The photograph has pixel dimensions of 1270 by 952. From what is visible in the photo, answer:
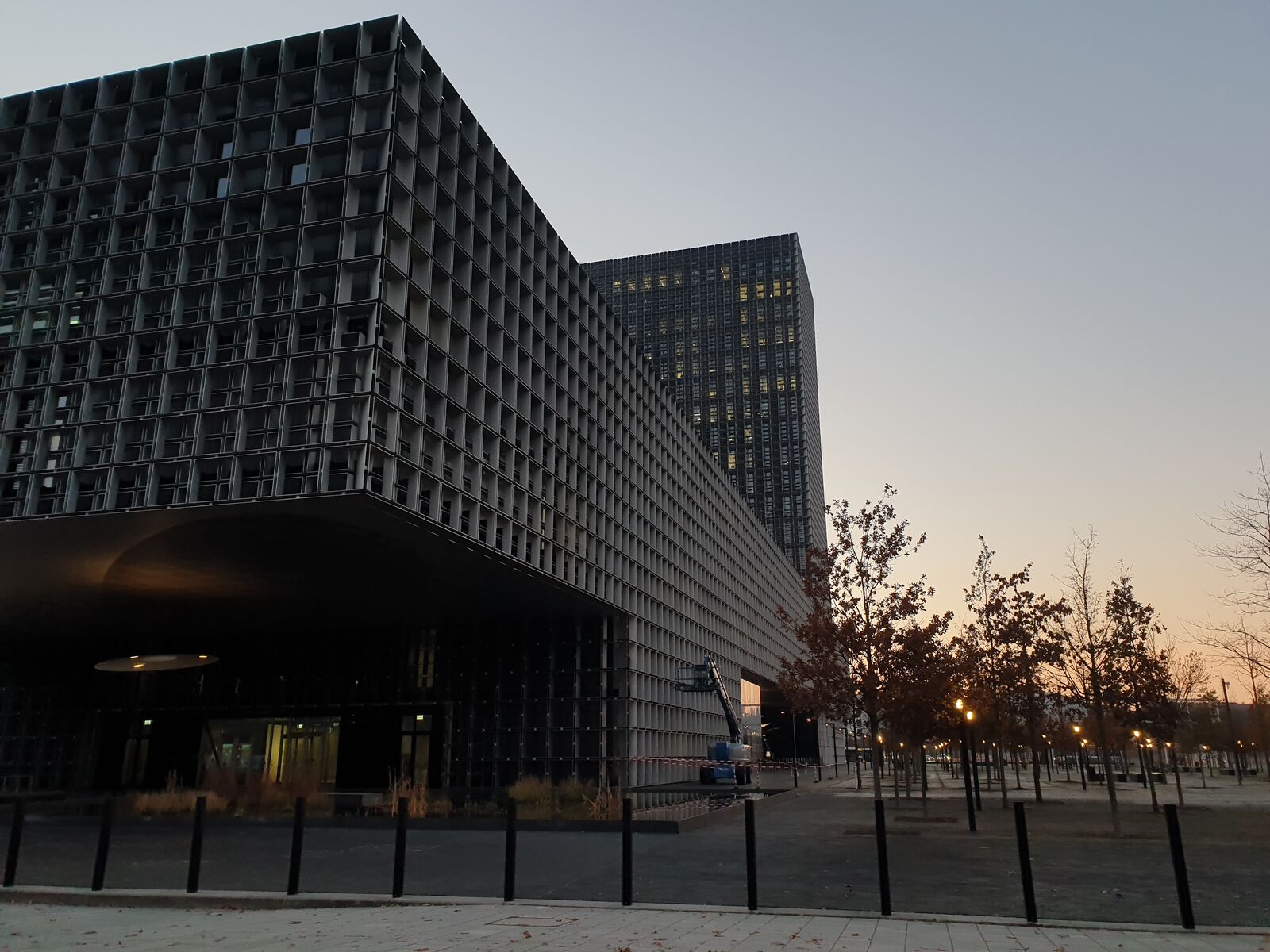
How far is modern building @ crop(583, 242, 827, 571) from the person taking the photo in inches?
5453

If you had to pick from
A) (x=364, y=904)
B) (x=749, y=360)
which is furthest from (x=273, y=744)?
(x=749, y=360)

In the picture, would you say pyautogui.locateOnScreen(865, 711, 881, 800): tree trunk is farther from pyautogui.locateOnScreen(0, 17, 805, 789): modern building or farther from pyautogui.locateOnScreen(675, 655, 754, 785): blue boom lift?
pyautogui.locateOnScreen(675, 655, 754, 785): blue boom lift

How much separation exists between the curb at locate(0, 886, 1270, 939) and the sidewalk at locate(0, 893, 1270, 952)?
0.07 metres

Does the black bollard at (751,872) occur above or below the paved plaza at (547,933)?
above

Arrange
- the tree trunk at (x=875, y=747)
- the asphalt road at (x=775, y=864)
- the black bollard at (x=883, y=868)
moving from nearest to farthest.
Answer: the black bollard at (x=883, y=868), the asphalt road at (x=775, y=864), the tree trunk at (x=875, y=747)

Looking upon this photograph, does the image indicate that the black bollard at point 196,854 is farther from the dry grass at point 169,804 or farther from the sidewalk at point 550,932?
the dry grass at point 169,804

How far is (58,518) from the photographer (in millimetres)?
24234

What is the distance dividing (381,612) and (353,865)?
2417 cm

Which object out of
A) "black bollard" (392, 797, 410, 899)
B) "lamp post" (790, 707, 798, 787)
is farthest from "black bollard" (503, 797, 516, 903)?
"lamp post" (790, 707, 798, 787)

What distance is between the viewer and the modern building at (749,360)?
13850 centimetres

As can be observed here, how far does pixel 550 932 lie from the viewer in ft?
29.2

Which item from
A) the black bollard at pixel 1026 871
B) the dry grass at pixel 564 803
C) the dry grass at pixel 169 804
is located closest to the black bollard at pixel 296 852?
the black bollard at pixel 1026 871

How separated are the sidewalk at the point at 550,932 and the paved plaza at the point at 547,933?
15 mm

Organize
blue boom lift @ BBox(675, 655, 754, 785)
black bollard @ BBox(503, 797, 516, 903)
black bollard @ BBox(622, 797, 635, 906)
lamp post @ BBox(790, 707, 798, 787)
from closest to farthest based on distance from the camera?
black bollard @ BBox(622, 797, 635, 906) < black bollard @ BBox(503, 797, 516, 903) < lamp post @ BBox(790, 707, 798, 787) < blue boom lift @ BBox(675, 655, 754, 785)
